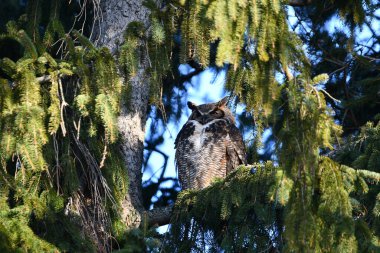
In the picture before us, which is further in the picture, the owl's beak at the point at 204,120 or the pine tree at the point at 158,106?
the owl's beak at the point at 204,120

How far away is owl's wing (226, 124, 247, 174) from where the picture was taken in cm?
615

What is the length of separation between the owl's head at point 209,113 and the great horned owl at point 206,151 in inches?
1.2

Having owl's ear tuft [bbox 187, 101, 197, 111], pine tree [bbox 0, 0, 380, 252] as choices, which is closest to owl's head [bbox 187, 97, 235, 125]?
owl's ear tuft [bbox 187, 101, 197, 111]

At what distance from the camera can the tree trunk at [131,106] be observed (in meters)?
5.09

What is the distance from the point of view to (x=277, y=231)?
439 cm

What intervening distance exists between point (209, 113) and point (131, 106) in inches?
54.1

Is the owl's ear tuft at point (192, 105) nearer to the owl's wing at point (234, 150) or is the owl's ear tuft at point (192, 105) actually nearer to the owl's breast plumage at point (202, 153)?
the owl's breast plumage at point (202, 153)

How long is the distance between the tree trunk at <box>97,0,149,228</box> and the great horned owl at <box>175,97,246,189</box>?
0.92 m

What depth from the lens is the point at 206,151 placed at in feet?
20.0

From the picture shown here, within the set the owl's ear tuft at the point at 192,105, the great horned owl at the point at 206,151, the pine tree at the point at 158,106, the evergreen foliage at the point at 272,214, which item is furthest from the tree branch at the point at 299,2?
the evergreen foliage at the point at 272,214

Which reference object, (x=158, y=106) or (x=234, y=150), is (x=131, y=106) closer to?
(x=158, y=106)

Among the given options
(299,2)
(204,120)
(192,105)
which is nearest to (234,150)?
(204,120)

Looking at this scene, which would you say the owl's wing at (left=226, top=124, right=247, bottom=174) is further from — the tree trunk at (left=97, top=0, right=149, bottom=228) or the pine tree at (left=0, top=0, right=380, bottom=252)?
the pine tree at (left=0, top=0, right=380, bottom=252)

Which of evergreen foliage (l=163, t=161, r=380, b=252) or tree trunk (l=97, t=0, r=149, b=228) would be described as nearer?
evergreen foliage (l=163, t=161, r=380, b=252)
